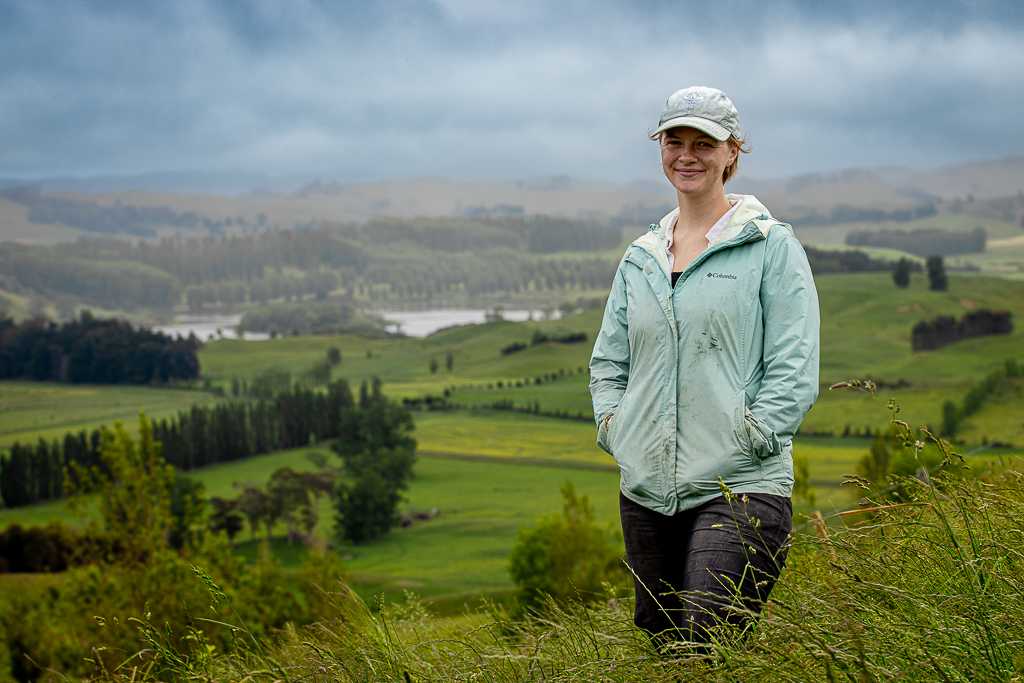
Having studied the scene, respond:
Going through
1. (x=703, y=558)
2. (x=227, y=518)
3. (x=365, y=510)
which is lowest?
(x=365, y=510)

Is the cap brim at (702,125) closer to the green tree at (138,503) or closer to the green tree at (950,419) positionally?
the green tree at (138,503)

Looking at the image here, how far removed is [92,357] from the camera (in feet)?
563

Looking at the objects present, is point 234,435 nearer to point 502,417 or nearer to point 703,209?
point 502,417

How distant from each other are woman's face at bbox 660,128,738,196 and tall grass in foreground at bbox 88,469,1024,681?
1.53 meters

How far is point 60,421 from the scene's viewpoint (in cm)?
14575

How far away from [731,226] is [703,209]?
22 cm

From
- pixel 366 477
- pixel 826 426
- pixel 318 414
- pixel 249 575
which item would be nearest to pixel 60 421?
pixel 318 414

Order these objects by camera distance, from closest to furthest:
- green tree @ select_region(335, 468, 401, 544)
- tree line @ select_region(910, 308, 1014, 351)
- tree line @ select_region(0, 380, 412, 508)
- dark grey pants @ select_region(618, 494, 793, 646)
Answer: dark grey pants @ select_region(618, 494, 793, 646)
green tree @ select_region(335, 468, 401, 544)
tree line @ select_region(0, 380, 412, 508)
tree line @ select_region(910, 308, 1014, 351)

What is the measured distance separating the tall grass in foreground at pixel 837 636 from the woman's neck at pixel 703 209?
4.55 feet

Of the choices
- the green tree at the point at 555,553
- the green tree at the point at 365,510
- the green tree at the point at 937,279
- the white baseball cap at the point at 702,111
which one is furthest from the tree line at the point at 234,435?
the white baseball cap at the point at 702,111

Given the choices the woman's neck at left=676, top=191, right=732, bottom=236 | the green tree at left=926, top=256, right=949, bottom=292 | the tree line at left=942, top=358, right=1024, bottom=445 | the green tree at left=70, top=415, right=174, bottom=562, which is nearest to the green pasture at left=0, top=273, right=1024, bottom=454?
the tree line at left=942, top=358, right=1024, bottom=445

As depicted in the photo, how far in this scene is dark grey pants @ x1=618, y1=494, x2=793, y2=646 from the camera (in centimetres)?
409

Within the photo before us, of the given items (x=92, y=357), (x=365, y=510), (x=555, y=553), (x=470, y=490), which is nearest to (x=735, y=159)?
(x=555, y=553)

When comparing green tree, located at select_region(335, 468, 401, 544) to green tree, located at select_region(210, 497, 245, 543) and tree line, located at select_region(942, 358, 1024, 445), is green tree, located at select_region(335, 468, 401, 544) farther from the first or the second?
tree line, located at select_region(942, 358, 1024, 445)
